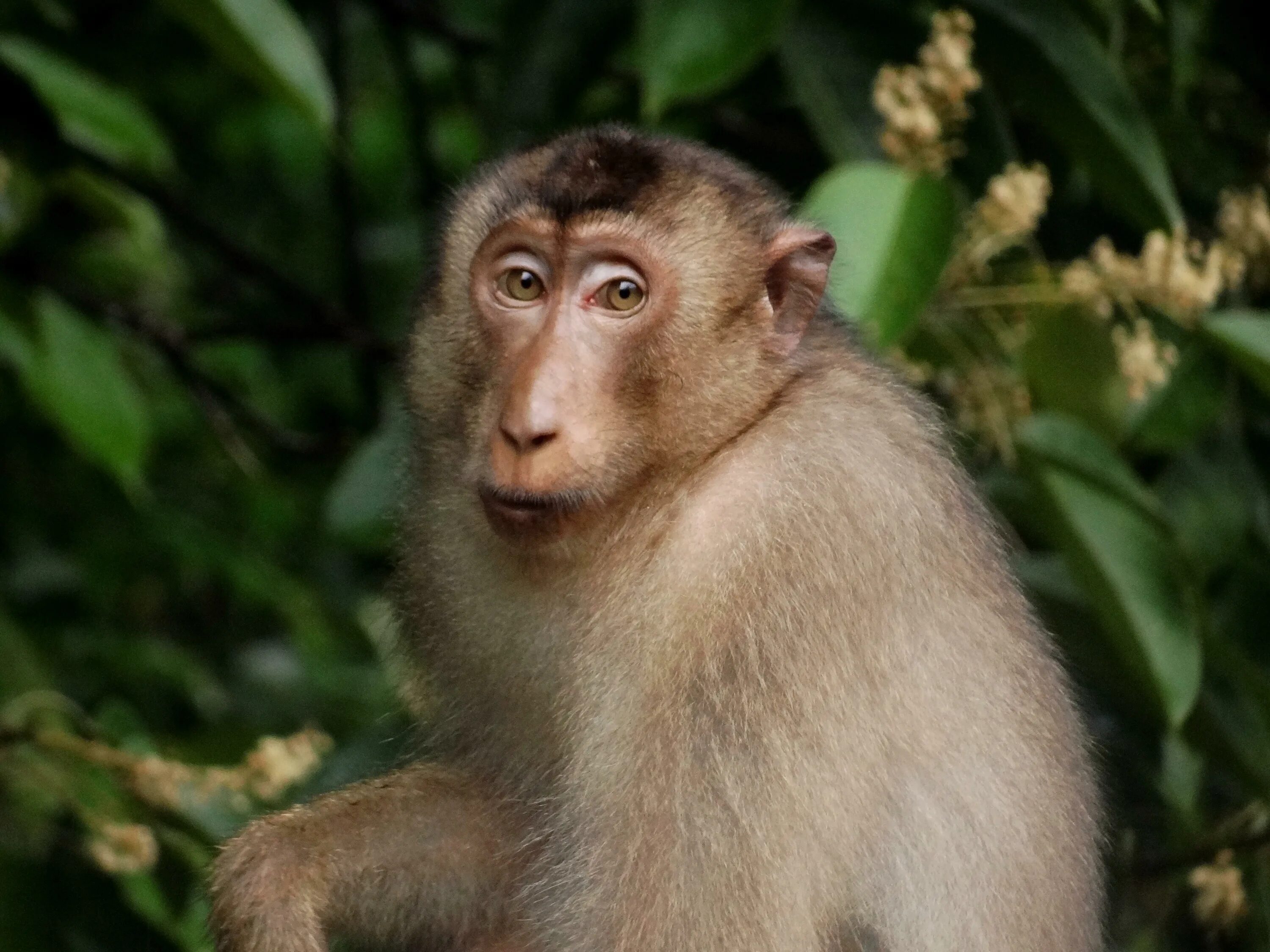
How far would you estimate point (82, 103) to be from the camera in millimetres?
4328

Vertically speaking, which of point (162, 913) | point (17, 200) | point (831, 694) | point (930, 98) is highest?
point (930, 98)

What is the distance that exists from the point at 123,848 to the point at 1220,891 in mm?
2279

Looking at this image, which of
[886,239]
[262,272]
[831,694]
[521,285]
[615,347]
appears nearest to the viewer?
[831,694]

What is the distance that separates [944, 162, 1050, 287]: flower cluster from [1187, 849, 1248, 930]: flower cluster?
138cm

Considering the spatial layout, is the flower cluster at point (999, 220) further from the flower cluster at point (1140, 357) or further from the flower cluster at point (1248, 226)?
the flower cluster at point (1248, 226)

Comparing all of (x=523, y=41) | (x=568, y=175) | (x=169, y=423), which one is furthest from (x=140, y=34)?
(x=568, y=175)

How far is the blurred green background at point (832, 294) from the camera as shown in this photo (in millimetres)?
3715

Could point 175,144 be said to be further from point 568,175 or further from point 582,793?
point 582,793

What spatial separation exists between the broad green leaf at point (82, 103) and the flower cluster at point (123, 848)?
62.7 inches

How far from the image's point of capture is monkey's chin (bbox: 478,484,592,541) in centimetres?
305

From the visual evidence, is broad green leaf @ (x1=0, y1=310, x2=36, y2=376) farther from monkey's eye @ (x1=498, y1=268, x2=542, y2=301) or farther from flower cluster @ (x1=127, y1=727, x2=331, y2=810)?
monkey's eye @ (x1=498, y1=268, x2=542, y2=301)

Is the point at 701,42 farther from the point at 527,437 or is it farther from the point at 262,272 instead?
the point at 262,272

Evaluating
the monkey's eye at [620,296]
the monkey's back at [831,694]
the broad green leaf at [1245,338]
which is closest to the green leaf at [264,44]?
the monkey's eye at [620,296]

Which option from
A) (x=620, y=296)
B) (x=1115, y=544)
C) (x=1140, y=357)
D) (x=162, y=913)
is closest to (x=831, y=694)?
(x=620, y=296)
